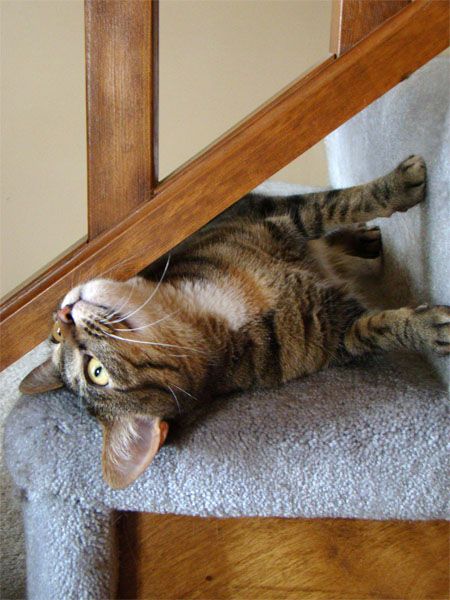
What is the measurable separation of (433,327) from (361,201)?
36 centimetres

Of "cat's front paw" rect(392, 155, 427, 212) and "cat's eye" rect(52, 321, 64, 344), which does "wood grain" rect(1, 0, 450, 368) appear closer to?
"cat's eye" rect(52, 321, 64, 344)

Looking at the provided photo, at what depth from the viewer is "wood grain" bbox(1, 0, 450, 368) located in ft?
2.39

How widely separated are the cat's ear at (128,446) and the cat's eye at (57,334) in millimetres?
189

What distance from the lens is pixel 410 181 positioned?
102 centimetres

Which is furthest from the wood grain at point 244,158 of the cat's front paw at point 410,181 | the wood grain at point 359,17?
the cat's front paw at point 410,181

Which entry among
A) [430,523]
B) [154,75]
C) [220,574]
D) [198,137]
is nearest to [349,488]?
[430,523]

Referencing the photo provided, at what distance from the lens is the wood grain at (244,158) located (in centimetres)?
73

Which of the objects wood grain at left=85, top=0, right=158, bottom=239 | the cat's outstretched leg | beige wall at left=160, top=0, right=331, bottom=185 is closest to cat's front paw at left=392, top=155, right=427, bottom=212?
the cat's outstretched leg

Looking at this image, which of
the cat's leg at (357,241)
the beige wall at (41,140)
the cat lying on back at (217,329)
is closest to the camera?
the cat lying on back at (217,329)

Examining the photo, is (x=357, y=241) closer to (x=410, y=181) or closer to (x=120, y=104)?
(x=410, y=181)

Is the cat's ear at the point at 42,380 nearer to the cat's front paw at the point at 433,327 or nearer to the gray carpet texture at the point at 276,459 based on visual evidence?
the gray carpet texture at the point at 276,459

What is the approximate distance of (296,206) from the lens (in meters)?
1.27

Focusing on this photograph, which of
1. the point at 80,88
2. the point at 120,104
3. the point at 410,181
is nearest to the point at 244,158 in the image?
the point at 120,104

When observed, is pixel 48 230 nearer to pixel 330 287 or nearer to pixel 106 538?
pixel 330 287
